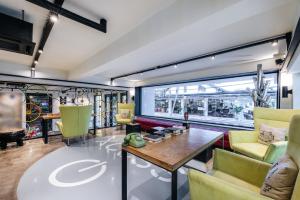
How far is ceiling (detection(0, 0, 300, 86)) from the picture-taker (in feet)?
4.76

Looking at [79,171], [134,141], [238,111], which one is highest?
[238,111]

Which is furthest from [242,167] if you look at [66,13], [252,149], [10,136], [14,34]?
[10,136]

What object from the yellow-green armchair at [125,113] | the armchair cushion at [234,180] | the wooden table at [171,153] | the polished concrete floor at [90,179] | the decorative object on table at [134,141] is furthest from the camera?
the yellow-green armchair at [125,113]

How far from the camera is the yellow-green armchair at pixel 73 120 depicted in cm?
380

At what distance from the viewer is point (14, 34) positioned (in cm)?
190

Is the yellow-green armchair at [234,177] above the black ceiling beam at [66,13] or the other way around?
the other way around

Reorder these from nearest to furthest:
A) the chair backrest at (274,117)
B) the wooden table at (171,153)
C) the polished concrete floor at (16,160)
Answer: the wooden table at (171,153), the polished concrete floor at (16,160), the chair backrest at (274,117)

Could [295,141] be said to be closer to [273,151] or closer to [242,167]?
[242,167]

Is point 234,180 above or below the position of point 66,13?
below

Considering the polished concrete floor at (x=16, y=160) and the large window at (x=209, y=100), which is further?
the large window at (x=209, y=100)

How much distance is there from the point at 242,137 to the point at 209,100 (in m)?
2.59

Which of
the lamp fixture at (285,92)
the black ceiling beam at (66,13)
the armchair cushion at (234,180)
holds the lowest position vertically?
the armchair cushion at (234,180)

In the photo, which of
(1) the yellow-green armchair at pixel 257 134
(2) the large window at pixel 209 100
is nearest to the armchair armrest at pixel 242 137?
(1) the yellow-green armchair at pixel 257 134

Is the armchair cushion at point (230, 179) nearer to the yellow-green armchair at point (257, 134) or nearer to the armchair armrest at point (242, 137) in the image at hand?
the yellow-green armchair at point (257, 134)
